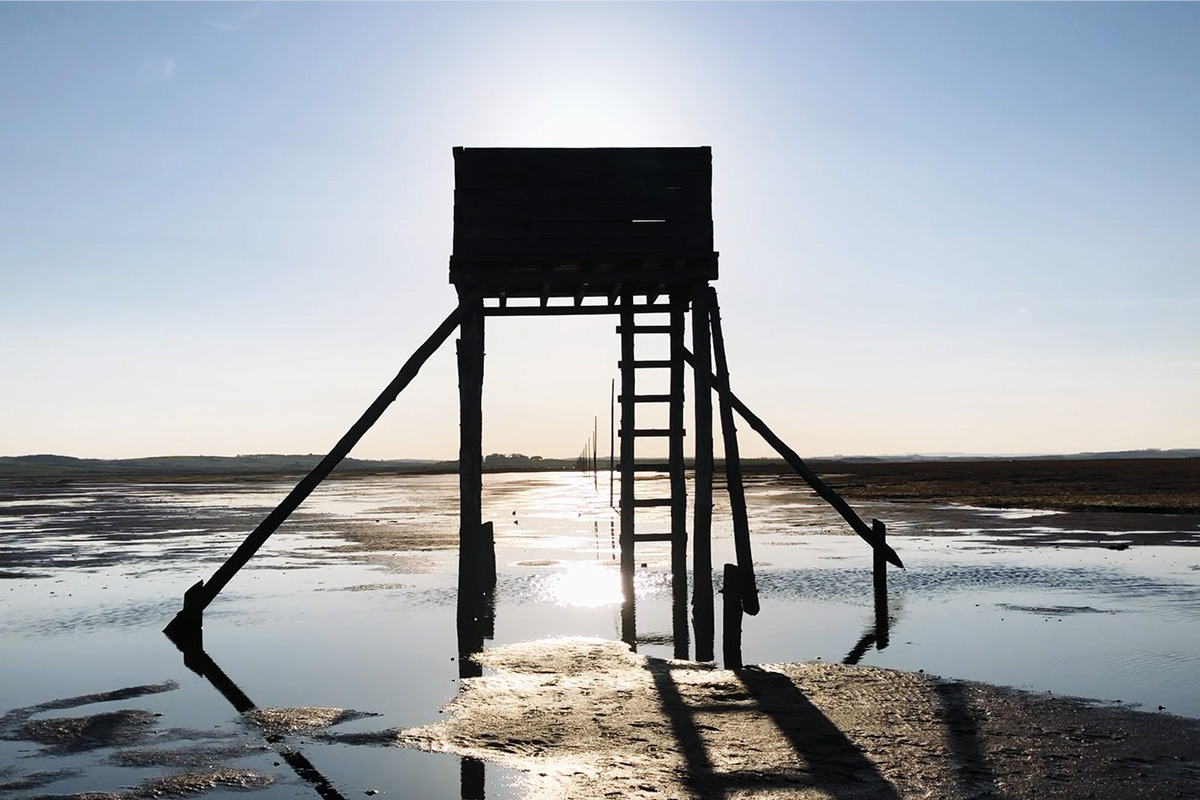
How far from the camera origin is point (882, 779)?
22.4 ft

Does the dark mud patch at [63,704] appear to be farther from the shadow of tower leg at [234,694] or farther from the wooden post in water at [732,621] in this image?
the wooden post in water at [732,621]

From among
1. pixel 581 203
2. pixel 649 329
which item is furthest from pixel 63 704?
pixel 649 329

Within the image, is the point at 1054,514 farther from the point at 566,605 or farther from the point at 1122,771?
the point at 1122,771

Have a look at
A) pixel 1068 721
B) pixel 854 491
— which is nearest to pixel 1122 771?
pixel 1068 721

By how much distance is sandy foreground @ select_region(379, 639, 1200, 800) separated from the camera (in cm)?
674

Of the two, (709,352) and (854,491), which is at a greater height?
(709,352)

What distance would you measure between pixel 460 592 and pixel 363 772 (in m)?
7.10

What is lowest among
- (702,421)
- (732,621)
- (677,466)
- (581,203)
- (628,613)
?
(628,613)

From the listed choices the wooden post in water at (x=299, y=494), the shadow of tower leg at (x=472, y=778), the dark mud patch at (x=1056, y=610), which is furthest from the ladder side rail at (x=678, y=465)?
the shadow of tower leg at (x=472, y=778)

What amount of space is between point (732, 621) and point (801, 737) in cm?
386

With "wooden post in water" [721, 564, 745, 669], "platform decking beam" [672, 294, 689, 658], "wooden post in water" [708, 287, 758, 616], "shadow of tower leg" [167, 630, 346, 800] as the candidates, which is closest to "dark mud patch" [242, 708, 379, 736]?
"shadow of tower leg" [167, 630, 346, 800]

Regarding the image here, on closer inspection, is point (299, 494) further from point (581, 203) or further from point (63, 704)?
point (581, 203)

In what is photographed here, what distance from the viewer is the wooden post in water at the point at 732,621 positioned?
11617 millimetres

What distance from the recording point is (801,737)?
7922 mm
